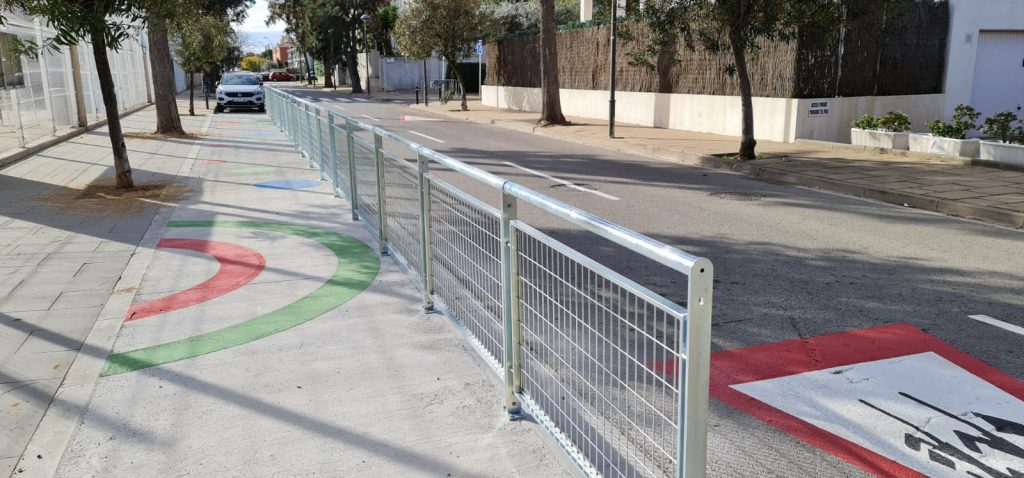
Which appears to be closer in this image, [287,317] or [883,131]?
[287,317]

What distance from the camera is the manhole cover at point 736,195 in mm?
10906

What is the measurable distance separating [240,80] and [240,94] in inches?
75.9

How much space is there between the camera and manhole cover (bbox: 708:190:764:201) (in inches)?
429

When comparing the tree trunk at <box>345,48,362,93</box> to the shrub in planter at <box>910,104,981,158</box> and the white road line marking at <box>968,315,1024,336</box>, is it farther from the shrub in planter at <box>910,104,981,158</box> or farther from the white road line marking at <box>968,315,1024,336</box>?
the white road line marking at <box>968,315,1024,336</box>

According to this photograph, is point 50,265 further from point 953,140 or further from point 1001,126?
point 1001,126

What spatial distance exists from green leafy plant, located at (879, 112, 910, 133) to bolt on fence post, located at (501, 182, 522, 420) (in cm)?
1436

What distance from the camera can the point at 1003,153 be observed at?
12844 millimetres

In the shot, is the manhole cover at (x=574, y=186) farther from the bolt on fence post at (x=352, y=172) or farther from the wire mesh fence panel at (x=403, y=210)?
the wire mesh fence panel at (x=403, y=210)

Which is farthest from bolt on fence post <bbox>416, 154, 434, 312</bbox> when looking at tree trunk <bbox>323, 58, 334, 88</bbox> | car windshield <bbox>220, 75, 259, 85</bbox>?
tree trunk <bbox>323, 58, 334, 88</bbox>

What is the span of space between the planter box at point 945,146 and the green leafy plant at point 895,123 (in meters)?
0.60

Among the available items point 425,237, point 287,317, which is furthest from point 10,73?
point 425,237

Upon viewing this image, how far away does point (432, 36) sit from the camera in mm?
32250

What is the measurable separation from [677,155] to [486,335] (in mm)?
A: 12250

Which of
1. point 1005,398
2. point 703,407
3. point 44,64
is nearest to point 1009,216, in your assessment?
point 1005,398
